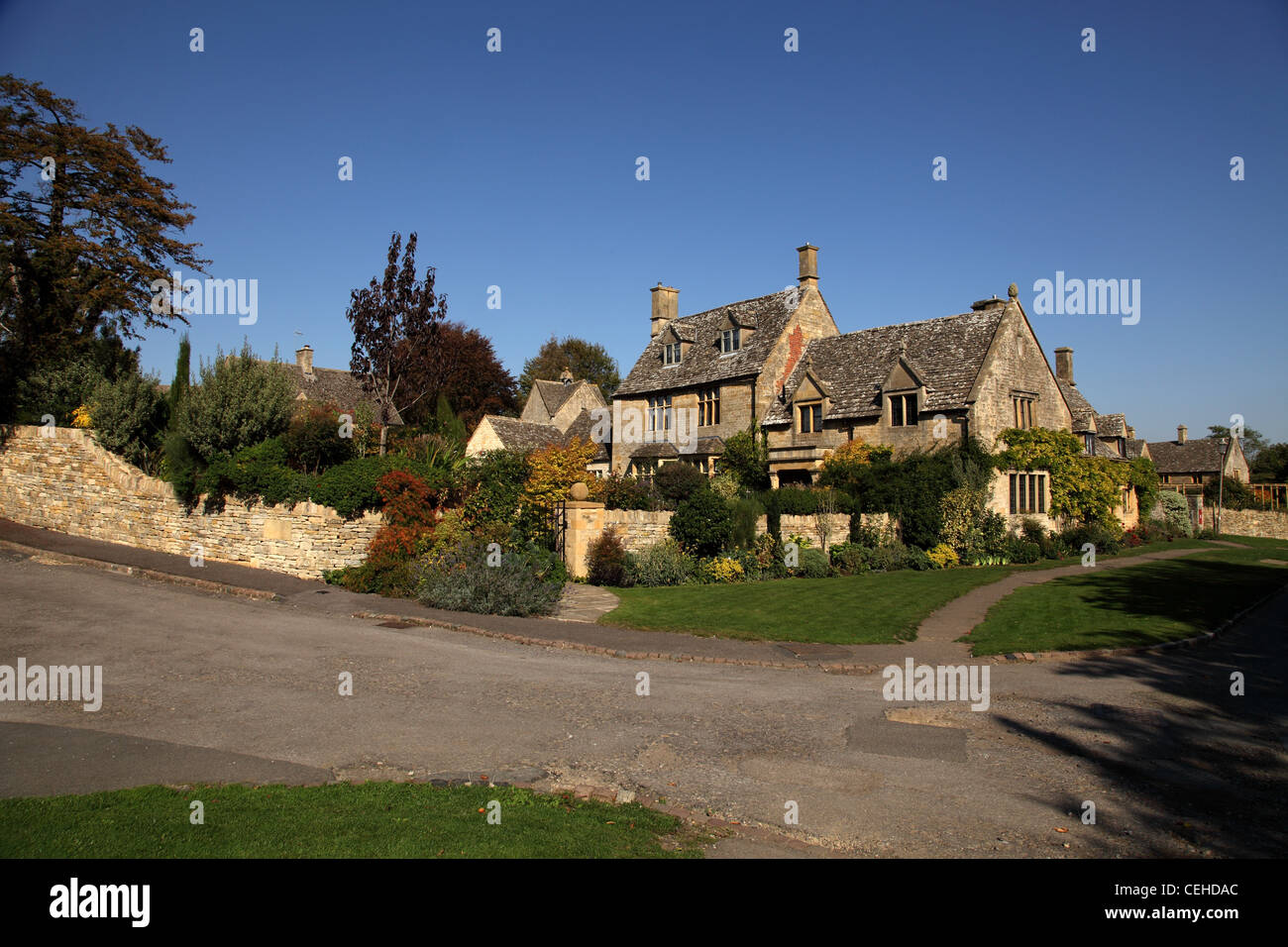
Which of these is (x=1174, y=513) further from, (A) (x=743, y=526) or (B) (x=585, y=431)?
(B) (x=585, y=431)

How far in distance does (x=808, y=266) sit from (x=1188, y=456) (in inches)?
2122

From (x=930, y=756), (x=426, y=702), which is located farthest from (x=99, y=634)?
(x=930, y=756)

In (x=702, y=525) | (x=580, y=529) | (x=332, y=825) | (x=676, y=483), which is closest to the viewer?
(x=332, y=825)

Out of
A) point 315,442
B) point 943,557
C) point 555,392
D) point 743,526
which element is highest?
point 555,392

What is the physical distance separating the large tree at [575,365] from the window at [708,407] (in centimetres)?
3953

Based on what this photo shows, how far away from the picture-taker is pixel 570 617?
656 inches

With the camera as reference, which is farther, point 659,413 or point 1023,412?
point 659,413

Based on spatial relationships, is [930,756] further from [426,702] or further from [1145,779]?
[426,702]

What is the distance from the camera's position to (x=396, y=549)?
1942 centimetres

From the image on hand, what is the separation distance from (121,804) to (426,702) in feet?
12.8

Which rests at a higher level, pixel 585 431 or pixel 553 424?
pixel 553 424

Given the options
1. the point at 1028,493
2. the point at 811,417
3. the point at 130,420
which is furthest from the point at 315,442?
the point at 1028,493

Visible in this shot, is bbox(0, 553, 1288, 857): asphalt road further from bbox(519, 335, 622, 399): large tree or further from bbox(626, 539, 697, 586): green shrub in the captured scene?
bbox(519, 335, 622, 399): large tree

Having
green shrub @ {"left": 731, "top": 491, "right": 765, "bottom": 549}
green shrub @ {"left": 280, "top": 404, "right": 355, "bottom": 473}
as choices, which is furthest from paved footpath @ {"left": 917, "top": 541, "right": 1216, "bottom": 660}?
green shrub @ {"left": 280, "top": 404, "right": 355, "bottom": 473}
